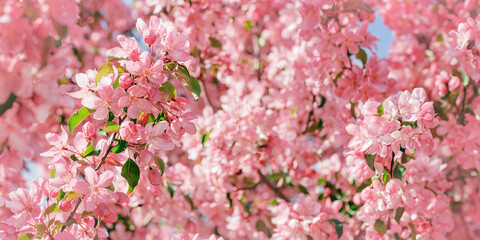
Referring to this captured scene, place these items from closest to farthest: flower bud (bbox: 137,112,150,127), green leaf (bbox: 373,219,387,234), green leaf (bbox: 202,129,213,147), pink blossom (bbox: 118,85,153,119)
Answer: pink blossom (bbox: 118,85,153,119)
flower bud (bbox: 137,112,150,127)
green leaf (bbox: 373,219,387,234)
green leaf (bbox: 202,129,213,147)

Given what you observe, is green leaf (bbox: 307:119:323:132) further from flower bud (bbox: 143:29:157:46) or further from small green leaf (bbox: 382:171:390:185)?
flower bud (bbox: 143:29:157:46)

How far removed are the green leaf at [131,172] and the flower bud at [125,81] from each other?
0.24m

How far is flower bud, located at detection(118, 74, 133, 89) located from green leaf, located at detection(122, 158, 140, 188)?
0.78 feet

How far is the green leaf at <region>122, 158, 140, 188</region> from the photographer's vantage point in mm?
1375

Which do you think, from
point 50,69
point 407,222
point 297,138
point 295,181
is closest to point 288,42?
point 297,138

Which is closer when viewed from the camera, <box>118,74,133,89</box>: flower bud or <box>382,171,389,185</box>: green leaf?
<box>118,74,133,89</box>: flower bud

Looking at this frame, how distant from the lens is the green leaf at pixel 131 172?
4.51 feet

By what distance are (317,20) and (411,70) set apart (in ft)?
5.37

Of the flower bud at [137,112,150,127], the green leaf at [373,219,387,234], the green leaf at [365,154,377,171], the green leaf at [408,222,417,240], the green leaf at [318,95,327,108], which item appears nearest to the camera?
the flower bud at [137,112,150,127]

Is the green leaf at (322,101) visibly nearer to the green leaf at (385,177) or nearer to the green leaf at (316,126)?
the green leaf at (316,126)

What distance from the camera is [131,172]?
1380 millimetres

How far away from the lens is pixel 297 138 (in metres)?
2.80

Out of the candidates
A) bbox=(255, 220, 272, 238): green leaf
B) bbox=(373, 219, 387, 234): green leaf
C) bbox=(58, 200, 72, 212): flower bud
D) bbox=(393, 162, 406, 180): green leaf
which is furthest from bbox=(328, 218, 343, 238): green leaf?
bbox=(58, 200, 72, 212): flower bud

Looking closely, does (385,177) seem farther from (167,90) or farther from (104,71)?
(104,71)
